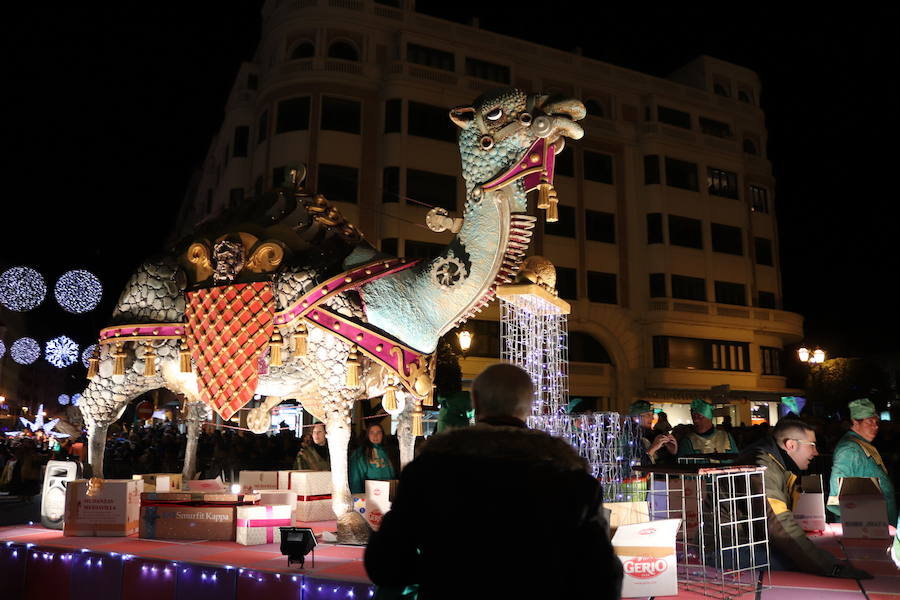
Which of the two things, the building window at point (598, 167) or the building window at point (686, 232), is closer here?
the building window at point (598, 167)

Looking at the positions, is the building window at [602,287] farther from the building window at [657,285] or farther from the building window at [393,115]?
the building window at [393,115]

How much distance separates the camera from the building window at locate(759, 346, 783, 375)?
3025 cm

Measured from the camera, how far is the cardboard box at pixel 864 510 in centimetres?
542

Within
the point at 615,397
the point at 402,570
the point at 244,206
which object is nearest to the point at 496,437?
the point at 402,570

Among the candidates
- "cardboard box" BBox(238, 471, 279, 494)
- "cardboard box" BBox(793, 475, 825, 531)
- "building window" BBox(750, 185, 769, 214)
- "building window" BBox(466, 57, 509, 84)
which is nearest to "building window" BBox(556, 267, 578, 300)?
"building window" BBox(466, 57, 509, 84)

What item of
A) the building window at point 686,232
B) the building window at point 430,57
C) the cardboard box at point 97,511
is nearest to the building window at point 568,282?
the building window at point 686,232

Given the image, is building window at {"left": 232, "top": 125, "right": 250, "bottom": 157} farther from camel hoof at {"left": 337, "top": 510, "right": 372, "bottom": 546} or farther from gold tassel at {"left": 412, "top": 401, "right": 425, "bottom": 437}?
→ camel hoof at {"left": 337, "top": 510, "right": 372, "bottom": 546}

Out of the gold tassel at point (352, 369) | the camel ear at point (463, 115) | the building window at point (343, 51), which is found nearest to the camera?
the camel ear at point (463, 115)

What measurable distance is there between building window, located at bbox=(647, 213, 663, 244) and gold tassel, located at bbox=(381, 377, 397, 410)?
942 inches

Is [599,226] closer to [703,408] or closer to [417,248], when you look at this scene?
[417,248]

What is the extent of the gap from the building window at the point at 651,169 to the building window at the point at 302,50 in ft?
44.0

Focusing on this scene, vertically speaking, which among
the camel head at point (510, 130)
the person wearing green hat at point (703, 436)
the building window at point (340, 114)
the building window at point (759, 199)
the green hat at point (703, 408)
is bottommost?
the person wearing green hat at point (703, 436)

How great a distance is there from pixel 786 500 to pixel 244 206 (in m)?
5.48

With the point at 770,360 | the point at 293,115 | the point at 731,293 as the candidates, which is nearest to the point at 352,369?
the point at 293,115
